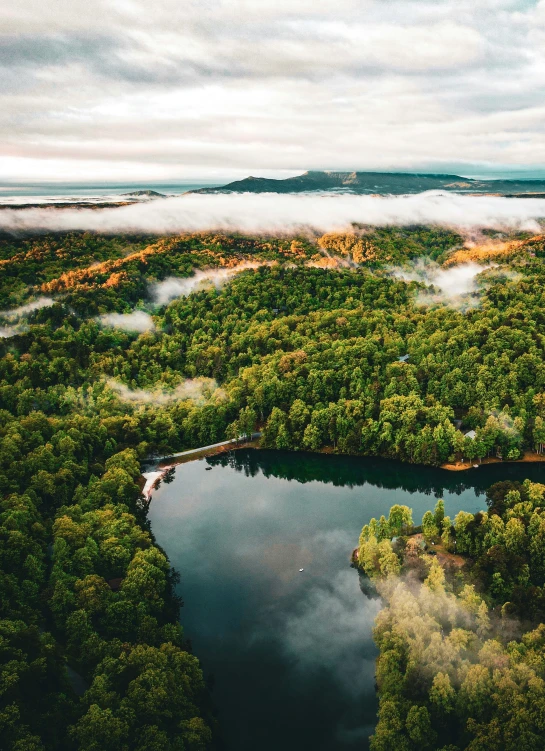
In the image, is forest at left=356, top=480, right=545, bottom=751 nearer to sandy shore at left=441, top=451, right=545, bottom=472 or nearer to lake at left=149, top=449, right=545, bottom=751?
lake at left=149, top=449, right=545, bottom=751

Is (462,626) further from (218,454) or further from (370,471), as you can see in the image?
(218,454)

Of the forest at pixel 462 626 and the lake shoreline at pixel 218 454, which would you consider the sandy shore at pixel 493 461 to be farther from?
the forest at pixel 462 626

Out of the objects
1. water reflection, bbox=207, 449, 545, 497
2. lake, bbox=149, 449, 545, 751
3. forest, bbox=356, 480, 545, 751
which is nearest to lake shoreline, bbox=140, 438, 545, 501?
water reflection, bbox=207, 449, 545, 497

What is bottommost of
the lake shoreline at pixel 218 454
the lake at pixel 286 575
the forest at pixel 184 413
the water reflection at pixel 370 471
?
the lake at pixel 286 575

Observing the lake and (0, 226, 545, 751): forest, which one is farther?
the lake

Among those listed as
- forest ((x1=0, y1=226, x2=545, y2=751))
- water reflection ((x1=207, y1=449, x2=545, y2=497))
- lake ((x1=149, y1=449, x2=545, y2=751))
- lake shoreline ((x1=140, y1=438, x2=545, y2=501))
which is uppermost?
forest ((x1=0, y1=226, x2=545, y2=751))

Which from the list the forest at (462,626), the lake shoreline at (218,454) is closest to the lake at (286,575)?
the lake shoreline at (218,454)
